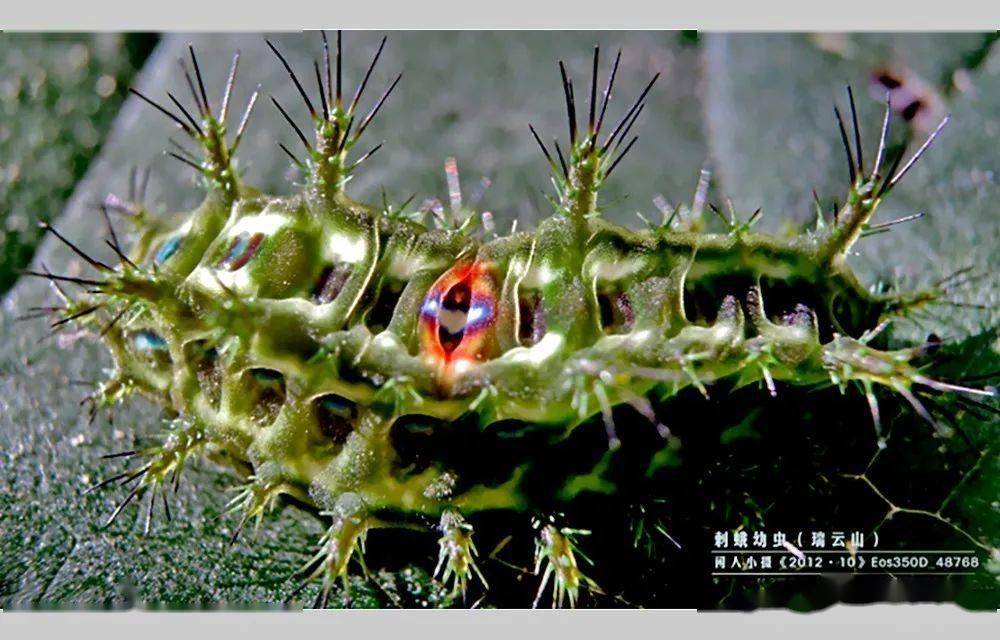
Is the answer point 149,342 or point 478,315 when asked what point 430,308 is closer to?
point 478,315

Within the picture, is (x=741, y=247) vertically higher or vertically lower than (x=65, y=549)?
higher

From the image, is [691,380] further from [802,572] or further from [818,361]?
[802,572]

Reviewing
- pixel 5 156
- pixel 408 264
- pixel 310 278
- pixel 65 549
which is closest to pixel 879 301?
pixel 408 264

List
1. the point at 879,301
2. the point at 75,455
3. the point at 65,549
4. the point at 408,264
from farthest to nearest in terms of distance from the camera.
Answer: the point at 75,455
the point at 65,549
the point at 879,301
the point at 408,264

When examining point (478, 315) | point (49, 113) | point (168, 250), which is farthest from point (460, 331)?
point (49, 113)

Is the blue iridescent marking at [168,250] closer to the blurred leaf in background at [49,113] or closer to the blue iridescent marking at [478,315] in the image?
the blue iridescent marking at [478,315]

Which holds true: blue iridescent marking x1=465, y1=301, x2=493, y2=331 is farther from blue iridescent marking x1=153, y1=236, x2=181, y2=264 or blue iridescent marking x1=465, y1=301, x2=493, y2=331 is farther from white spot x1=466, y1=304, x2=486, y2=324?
blue iridescent marking x1=153, y1=236, x2=181, y2=264
